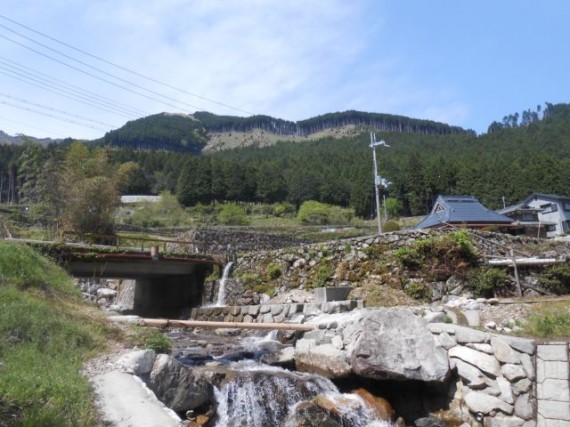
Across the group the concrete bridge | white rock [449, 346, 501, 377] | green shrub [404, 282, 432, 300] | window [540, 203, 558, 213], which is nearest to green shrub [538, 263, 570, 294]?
green shrub [404, 282, 432, 300]

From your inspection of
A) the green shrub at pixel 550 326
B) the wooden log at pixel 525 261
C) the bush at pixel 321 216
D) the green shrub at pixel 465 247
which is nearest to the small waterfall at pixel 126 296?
the green shrub at pixel 465 247

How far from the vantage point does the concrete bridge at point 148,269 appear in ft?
48.5

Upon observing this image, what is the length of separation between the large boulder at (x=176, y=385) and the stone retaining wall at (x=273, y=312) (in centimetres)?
533

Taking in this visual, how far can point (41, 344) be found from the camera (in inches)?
232

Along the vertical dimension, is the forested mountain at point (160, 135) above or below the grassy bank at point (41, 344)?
above

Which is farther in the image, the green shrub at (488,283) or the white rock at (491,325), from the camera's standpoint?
the green shrub at (488,283)

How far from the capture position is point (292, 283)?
53.4 ft

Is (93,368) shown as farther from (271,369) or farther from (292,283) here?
(292,283)

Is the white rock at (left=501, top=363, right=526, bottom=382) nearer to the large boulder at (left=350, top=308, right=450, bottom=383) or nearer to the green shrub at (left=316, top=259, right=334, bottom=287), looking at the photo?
the large boulder at (left=350, top=308, right=450, bottom=383)

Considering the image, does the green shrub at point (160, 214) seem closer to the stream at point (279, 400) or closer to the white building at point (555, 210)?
the white building at point (555, 210)

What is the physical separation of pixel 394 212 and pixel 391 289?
51349 millimetres

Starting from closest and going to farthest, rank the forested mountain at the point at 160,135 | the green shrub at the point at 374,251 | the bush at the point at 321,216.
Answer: the green shrub at the point at 374,251, the bush at the point at 321,216, the forested mountain at the point at 160,135

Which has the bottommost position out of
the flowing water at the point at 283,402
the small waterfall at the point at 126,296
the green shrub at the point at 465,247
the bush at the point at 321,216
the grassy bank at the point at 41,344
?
the small waterfall at the point at 126,296

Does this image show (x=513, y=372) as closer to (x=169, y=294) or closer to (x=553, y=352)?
(x=553, y=352)
